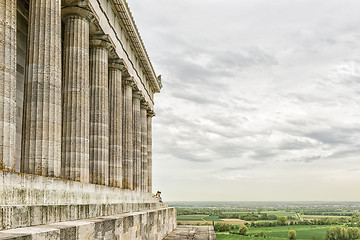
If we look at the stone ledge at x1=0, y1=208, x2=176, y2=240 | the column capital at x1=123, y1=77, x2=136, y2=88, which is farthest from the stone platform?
the column capital at x1=123, y1=77, x2=136, y2=88

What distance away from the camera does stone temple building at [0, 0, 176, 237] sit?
1018cm

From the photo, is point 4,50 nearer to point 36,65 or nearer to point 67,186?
point 36,65

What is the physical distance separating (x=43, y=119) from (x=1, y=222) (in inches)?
349

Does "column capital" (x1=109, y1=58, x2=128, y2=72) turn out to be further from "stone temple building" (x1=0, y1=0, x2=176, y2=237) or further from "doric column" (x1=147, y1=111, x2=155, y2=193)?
"doric column" (x1=147, y1=111, x2=155, y2=193)

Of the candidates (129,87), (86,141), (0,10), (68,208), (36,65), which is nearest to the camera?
(68,208)

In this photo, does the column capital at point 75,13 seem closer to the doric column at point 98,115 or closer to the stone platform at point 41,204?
the doric column at point 98,115

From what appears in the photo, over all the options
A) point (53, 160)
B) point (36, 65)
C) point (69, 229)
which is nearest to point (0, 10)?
point (36, 65)

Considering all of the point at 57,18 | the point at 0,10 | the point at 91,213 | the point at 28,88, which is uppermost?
the point at 57,18

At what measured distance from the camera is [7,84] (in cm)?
1276

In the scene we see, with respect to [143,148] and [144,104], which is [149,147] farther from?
[144,104]

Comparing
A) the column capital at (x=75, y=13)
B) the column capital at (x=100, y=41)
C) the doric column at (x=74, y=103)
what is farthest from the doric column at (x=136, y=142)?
the doric column at (x=74, y=103)

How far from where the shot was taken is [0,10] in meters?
12.8

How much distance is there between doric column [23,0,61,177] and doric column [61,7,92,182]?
11.9 feet

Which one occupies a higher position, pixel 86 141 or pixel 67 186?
pixel 86 141
